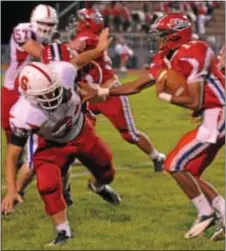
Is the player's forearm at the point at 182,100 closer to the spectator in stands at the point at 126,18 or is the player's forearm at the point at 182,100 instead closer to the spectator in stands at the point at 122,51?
the spectator in stands at the point at 122,51

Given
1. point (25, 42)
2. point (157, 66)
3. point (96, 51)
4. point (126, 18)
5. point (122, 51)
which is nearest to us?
point (157, 66)

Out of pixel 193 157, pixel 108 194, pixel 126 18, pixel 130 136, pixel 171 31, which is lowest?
pixel 126 18

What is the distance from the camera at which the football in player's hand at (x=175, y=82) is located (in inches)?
214

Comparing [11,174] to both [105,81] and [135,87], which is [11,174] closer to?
[135,87]

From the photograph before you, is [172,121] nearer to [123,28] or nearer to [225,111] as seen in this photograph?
[225,111]

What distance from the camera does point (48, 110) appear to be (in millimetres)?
5500

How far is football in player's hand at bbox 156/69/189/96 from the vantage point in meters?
5.43

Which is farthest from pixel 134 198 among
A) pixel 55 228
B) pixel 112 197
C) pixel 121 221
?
pixel 55 228

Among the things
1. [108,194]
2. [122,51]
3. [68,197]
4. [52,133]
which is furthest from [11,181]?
[122,51]

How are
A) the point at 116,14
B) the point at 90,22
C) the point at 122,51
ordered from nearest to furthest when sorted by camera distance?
1. the point at 90,22
2. the point at 122,51
3. the point at 116,14

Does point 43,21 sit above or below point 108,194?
above

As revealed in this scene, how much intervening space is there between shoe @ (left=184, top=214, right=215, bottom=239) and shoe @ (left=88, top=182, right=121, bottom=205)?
3.88 ft

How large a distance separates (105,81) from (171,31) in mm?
2450

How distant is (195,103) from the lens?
5.48 m
